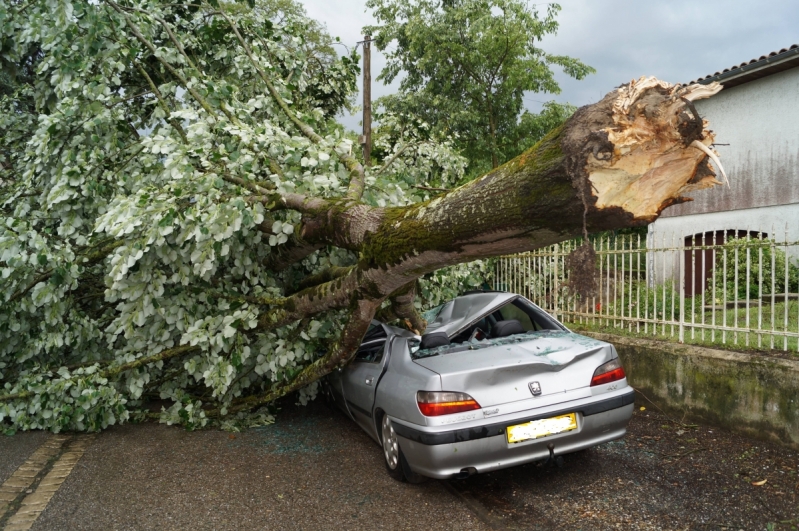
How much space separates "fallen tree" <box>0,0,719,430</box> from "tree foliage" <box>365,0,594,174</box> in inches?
421

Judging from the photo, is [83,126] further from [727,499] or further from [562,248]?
[727,499]

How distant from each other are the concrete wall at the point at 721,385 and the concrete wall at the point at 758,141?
687 centimetres

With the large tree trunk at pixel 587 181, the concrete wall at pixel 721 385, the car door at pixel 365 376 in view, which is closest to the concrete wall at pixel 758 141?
the concrete wall at pixel 721 385

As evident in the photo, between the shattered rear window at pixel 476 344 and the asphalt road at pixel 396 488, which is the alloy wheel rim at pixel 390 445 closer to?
the asphalt road at pixel 396 488

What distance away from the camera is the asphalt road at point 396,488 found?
3967 mm

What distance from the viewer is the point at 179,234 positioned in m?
5.32

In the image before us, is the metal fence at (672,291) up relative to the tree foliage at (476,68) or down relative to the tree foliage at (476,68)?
down

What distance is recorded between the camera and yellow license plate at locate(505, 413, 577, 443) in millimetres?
4059

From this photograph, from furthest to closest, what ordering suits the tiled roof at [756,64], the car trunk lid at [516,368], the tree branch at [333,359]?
1. the tiled roof at [756,64]
2. the tree branch at [333,359]
3. the car trunk lid at [516,368]

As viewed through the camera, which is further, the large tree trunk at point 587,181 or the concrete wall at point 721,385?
the concrete wall at point 721,385

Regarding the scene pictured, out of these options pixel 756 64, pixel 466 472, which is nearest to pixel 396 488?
pixel 466 472

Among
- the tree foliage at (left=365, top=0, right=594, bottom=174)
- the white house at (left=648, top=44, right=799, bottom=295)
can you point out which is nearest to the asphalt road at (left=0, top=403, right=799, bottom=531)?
the white house at (left=648, top=44, right=799, bottom=295)

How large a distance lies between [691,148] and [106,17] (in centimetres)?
619

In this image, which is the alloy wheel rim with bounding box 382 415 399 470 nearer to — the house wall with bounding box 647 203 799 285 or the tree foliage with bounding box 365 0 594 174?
the house wall with bounding box 647 203 799 285
